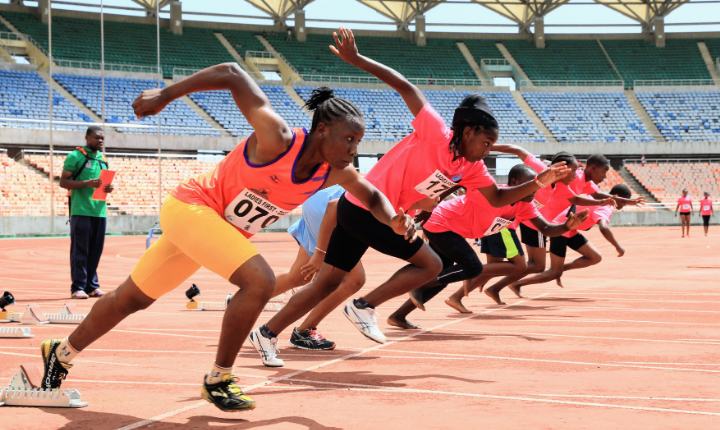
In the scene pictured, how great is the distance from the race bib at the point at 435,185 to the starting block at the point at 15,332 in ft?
11.3

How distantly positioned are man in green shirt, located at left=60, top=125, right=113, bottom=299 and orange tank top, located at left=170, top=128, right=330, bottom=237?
6426mm

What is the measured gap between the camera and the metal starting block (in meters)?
6.96

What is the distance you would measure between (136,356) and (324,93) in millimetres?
2323

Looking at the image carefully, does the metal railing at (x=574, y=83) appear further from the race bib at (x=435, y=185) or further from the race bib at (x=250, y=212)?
the race bib at (x=250, y=212)


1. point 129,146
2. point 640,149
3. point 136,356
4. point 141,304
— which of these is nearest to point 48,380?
point 141,304

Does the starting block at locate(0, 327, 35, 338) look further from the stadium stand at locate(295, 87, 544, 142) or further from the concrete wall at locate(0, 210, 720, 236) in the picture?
the stadium stand at locate(295, 87, 544, 142)

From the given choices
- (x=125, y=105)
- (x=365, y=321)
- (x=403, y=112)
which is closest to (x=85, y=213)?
(x=365, y=321)

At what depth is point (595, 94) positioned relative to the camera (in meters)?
54.9

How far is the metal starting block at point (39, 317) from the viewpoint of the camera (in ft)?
22.8

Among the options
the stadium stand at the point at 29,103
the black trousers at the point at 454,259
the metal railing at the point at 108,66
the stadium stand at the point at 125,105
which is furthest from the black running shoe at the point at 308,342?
the metal railing at the point at 108,66

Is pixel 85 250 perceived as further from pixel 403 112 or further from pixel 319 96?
pixel 403 112

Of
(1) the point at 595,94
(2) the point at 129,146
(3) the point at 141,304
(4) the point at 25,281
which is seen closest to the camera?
(3) the point at 141,304

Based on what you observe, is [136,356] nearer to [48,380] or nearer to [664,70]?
[48,380]

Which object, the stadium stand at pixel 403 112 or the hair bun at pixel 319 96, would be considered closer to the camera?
the hair bun at pixel 319 96
